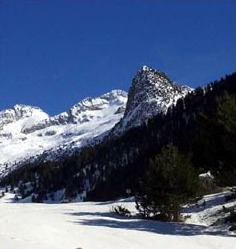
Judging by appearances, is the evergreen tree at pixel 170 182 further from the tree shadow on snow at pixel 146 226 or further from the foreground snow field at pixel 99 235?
the foreground snow field at pixel 99 235

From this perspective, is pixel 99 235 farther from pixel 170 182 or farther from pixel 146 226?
pixel 170 182

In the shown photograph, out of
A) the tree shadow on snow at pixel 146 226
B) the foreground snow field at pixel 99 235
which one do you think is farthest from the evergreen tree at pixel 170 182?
the foreground snow field at pixel 99 235

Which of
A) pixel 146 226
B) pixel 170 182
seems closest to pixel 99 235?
pixel 146 226

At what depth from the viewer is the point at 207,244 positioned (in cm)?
2580

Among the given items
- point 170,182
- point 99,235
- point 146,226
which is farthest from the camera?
point 170,182

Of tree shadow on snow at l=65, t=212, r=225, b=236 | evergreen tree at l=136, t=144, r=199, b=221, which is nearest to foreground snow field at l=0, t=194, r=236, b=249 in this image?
tree shadow on snow at l=65, t=212, r=225, b=236

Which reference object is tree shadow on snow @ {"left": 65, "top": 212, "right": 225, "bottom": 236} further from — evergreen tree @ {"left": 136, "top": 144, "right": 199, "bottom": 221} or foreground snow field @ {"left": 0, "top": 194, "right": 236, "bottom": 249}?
evergreen tree @ {"left": 136, "top": 144, "right": 199, "bottom": 221}

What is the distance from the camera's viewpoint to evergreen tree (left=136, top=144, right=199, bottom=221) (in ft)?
114

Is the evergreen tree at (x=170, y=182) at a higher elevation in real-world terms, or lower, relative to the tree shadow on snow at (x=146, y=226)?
higher

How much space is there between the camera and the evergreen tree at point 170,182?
34688 mm

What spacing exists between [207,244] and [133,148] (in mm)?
160849

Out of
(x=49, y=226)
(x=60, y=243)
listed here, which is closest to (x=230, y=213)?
(x=49, y=226)

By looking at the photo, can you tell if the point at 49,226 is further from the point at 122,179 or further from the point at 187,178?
the point at 122,179

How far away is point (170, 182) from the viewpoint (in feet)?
114
